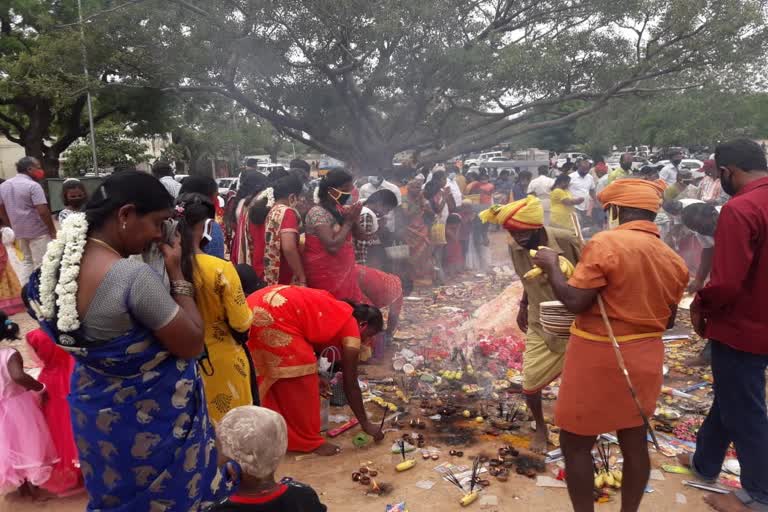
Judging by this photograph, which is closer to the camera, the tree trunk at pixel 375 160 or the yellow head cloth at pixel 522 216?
the yellow head cloth at pixel 522 216

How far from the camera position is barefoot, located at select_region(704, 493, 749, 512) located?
343 centimetres

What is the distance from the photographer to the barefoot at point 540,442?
4154 mm

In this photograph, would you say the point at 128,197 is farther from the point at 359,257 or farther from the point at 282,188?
the point at 359,257

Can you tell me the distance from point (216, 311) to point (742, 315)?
2985 mm

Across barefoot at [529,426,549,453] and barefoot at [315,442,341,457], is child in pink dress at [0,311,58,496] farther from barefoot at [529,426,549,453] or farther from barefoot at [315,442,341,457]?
barefoot at [529,426,549,453]

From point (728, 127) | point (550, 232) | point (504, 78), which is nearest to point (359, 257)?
point (550, 232)

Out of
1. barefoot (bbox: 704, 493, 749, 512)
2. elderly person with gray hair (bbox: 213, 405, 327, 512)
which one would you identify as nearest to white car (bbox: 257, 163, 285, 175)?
elderly person with gray hair (bbox: 213, 405, 327, 512)

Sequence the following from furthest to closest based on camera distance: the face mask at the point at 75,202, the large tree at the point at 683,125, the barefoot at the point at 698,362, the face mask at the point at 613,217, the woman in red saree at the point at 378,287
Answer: the large tree at the point at 683,125 < the woman in red saree at the point at 378,287 < the barefoot at the point at 698,362 < the face mask at the point at 75,202 < the face mask at the point at 613,217

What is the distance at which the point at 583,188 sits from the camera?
40.2 feet

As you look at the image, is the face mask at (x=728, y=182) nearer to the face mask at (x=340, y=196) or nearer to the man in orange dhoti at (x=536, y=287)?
the man in orange dhoti at (x=536, y=287)

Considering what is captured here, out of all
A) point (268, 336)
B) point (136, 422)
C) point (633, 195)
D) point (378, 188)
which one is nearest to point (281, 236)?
point (268, 336)

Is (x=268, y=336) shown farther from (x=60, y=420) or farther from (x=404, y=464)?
(x=60, y=420)

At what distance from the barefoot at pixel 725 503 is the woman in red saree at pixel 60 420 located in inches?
162

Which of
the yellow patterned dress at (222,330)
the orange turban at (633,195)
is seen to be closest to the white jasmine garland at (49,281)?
the yellow patterned dress at (222,330)
